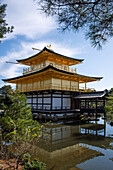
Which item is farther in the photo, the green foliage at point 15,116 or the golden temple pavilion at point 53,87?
the golden temple pavilion at point 53,87

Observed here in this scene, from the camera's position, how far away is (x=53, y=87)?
20578 mm

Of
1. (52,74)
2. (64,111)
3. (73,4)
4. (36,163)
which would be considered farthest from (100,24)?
(64,111)

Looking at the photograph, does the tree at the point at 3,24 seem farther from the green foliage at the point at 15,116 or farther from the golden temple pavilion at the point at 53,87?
the golden temple pavilion at the point at 53,87

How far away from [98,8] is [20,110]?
19.1ft

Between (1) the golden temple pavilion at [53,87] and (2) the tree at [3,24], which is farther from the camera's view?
(1) the golden temple pavilion at [53,87]

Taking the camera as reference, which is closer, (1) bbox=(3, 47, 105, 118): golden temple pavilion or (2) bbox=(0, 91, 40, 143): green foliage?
(2) bbox=(0, 91, 40, 143): green foliage

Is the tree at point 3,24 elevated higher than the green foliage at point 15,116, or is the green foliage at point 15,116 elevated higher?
the tree at point 3,24

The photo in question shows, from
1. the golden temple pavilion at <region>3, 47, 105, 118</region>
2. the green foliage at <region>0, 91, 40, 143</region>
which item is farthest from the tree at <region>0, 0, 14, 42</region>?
the golden temple pavilion at <region>3, 47, 105, 118</region>

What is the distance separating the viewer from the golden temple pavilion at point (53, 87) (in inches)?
808

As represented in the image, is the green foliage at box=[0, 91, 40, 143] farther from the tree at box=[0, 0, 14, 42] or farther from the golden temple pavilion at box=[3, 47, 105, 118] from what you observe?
the golden temple pavilion at box=[3, 47, 105, 118]

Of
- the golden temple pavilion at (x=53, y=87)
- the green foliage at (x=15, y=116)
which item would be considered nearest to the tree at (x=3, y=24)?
the green foliage at (x=15, y=116)

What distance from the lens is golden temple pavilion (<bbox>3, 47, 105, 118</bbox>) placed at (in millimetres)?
20516

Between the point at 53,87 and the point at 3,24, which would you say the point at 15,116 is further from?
the point at 53,87

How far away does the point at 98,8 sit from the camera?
5.34 m
